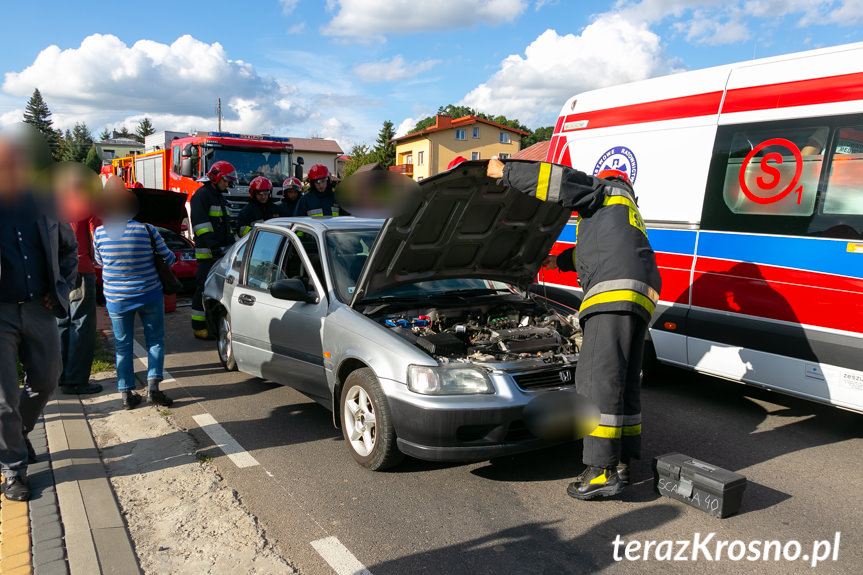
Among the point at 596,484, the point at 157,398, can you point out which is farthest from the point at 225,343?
the point at 596,484

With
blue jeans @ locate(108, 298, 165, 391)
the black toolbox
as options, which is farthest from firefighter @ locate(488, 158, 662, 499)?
blue jeans @ locate(108, 298, 165, 391)

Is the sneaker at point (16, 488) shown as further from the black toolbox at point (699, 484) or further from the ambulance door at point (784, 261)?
the ambulance door at point (784, 261)

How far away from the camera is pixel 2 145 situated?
3551mm

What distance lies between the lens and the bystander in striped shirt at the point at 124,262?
525 cm

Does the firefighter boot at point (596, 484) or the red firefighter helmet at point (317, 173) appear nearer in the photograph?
the firefighter boot at point (596, 484)

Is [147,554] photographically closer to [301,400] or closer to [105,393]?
[301,400]

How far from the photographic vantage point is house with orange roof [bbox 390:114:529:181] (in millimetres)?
57000

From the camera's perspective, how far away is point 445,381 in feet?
12.2

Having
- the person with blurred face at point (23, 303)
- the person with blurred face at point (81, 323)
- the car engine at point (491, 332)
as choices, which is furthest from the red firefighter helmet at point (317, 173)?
the person with blurred face at point (23, 303)

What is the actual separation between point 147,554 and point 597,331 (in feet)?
8.90

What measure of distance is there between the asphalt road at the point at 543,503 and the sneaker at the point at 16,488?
110 centimetres

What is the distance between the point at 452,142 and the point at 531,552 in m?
56.8

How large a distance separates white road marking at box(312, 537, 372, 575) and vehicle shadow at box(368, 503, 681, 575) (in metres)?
0.07

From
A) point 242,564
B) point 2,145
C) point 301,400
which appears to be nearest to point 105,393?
point 301,400
